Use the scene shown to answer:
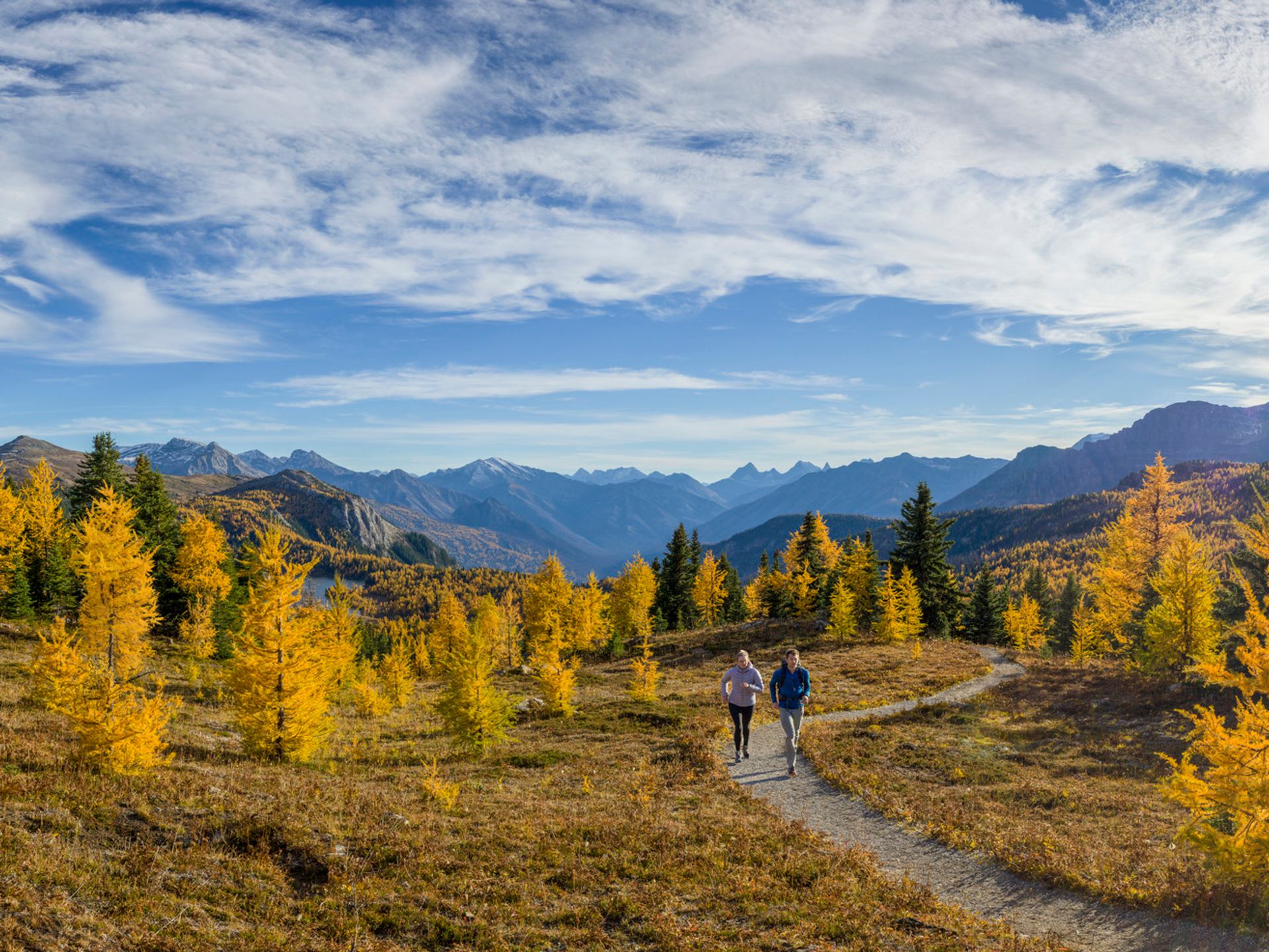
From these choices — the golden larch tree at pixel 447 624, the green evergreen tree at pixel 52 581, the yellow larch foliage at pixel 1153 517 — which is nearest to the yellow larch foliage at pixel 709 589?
the golden larch tree at pixel 447 624

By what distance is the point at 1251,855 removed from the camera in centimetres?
977

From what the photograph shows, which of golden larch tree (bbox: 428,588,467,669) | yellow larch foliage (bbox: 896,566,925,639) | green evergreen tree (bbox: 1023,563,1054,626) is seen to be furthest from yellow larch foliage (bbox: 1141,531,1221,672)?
golden larch tree (bbox: 428,588,467,669)

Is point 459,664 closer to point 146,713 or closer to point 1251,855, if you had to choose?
point 146,713

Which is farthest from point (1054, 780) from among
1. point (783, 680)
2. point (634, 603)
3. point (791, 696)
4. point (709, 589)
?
point (709, 589)

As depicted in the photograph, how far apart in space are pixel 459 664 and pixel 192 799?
13.0 meters

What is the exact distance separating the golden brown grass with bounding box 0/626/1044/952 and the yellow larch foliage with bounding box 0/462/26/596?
3318 cm

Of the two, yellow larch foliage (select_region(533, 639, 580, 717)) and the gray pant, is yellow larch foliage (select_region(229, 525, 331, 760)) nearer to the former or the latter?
yellow larch foliage (select_region(533, 639, 580, 717))

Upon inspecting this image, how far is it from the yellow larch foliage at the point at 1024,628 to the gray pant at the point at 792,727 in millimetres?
67924

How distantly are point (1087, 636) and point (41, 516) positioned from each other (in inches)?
3884

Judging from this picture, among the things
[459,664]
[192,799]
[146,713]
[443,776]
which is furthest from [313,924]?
[459,664]

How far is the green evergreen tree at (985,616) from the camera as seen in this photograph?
243 ft

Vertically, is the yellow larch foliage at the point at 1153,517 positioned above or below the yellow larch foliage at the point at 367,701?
above

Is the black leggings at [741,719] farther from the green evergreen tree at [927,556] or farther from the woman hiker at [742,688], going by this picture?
the green evergreen tree at [927,556]

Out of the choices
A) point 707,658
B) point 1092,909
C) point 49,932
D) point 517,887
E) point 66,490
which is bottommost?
point 707,658
